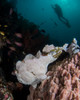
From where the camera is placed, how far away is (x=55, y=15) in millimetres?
92062

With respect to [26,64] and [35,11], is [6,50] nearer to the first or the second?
[26,64]

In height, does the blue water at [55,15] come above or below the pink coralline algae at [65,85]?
above

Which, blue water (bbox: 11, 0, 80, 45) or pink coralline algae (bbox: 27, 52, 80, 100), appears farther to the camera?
blue water (bbox: 11, 0, 80, 45)

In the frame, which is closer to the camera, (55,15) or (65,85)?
(65,85)

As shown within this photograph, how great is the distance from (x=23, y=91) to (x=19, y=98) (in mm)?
272

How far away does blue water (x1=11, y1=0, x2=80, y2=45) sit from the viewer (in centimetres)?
6481

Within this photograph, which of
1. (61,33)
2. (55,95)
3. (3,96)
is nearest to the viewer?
(55,95)

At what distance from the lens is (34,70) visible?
95.1 inches

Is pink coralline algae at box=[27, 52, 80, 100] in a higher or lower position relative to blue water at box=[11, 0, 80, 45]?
lower

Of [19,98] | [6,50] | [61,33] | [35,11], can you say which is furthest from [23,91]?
[35,11]

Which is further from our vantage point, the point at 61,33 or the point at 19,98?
the point at 61,33

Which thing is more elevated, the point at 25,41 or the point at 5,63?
the point at 25,41

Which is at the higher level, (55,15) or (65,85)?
(55,15)

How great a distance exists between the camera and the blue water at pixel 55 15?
64812 mm
